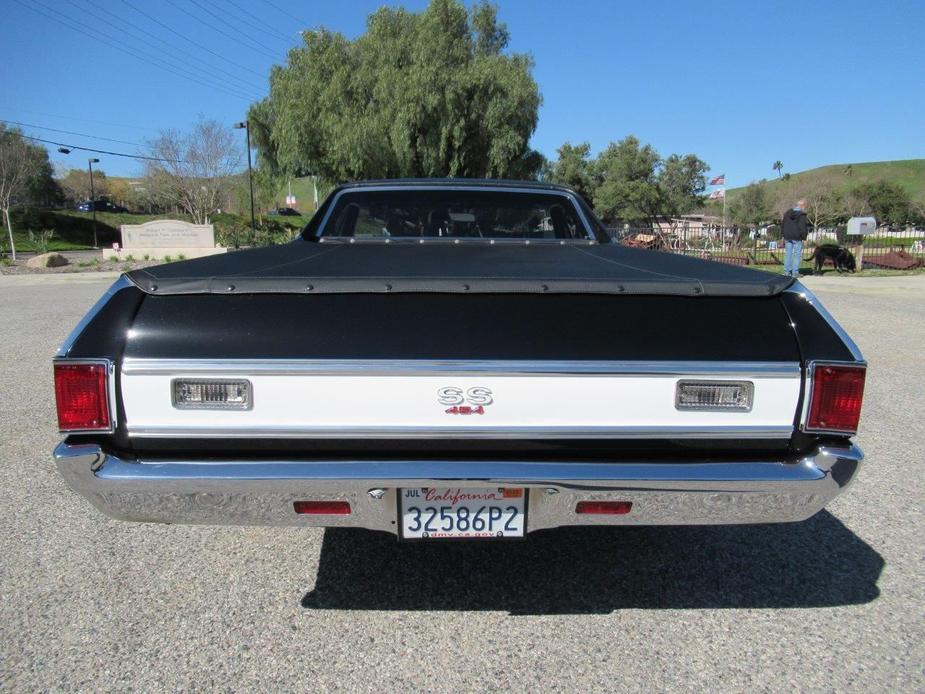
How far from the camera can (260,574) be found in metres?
2.85

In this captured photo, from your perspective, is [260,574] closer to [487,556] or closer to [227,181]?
[487,556]

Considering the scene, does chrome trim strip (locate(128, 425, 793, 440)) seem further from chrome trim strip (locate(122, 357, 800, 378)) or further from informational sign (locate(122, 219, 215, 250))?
informational sign (locate(122, 219, 215, 250))

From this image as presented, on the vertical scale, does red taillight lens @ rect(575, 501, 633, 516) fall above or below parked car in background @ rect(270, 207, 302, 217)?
below

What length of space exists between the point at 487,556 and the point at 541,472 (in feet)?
Answer: 3.61

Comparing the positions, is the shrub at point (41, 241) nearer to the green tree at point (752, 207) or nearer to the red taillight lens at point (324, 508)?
the red taillight lens at point (324, 508)

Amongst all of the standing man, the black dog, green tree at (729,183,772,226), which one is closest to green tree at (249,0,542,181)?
the black dog

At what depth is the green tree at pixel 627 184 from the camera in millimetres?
59969

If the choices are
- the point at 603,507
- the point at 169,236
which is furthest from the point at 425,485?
the point at 169,236

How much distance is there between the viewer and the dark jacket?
15.4m

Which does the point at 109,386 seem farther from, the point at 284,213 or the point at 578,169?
Result: the point at 284,213

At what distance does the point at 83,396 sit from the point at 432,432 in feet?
3.55

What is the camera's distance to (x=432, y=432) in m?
2.11

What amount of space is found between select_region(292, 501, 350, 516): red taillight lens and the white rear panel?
22 cm

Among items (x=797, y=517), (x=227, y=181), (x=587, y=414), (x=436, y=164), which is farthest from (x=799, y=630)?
(x=227, y=181)
